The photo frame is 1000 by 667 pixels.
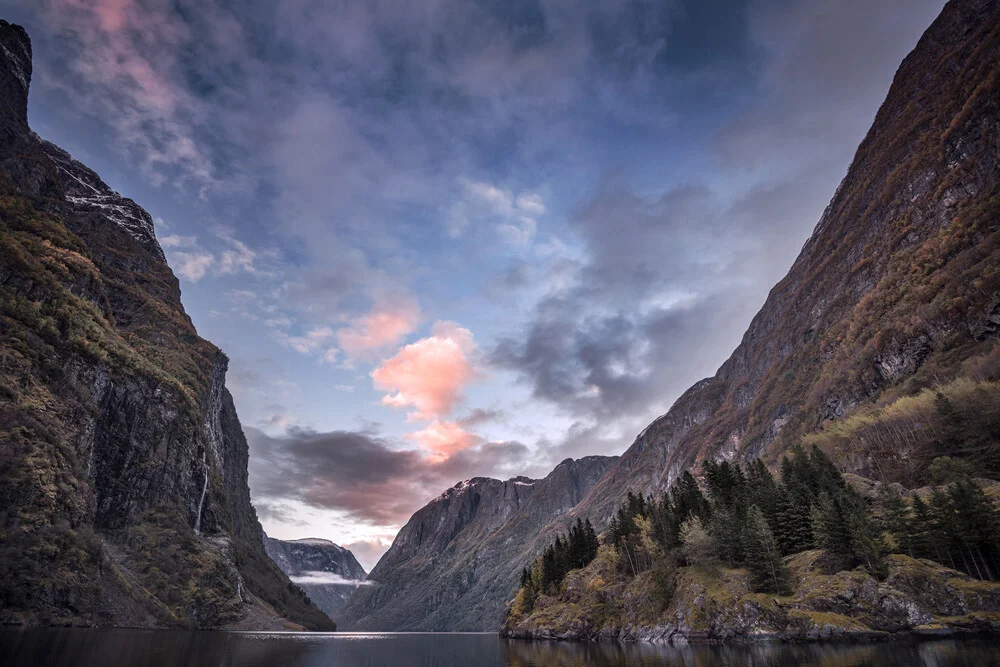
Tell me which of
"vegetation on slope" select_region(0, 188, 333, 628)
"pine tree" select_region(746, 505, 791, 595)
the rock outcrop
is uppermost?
"vegetation on slope" select_region(0, 188, 333, 628)

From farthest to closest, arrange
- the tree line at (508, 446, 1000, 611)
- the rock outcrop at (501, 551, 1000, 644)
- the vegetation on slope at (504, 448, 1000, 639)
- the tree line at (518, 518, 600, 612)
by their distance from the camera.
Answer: the tree line at (518, 518, 600, 612) → the tree line at (508, 446, 1000, 611) → the vegetation on slope at (504, 448, 1000, 639) → the rock outcrop at (501, 551, 1000, 644)

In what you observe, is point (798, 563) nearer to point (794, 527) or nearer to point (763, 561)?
point (763, 561)

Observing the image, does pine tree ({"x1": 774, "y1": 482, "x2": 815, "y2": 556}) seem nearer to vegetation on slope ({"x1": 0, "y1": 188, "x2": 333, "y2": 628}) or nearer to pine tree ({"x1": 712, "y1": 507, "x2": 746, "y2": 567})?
pine tree ({"x1": 712, "y1": 507, "x2": 746, "y2": 567})

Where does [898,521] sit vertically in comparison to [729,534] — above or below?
below

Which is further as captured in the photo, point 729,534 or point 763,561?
point 729,534

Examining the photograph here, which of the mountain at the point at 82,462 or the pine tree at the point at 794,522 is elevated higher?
the mountain at the point at 82,462

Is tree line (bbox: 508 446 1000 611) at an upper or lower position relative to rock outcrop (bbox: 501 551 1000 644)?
upper

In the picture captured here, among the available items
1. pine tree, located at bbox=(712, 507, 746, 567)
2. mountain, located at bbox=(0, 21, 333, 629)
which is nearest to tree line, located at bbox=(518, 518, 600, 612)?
pine tree, located at bbox=(712, 507, 746, 567)

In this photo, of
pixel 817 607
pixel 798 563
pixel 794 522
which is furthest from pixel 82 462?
A: pixel 794 522

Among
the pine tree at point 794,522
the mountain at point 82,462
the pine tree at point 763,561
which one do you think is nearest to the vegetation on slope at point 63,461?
the mountain at point 82,462

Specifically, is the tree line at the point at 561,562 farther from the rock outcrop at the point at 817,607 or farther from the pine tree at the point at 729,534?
the pine tree at the point at 729,534

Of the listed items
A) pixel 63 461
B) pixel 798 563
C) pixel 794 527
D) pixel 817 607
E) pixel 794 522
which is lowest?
pixel 817 607

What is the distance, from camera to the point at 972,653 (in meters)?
36.8

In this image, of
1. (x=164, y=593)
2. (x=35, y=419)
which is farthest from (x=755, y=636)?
(x=164, y=593)
